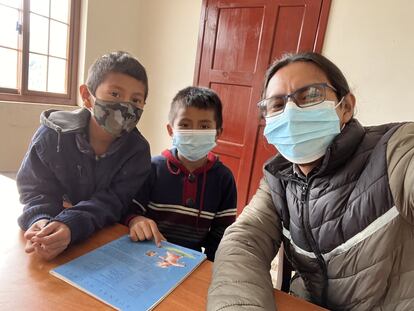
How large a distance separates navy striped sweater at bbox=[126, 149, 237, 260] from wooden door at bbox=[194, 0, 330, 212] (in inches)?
55.8

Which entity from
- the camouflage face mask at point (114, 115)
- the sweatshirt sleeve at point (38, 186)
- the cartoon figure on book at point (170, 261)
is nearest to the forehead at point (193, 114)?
the camouflage face mask at point (114, 115)

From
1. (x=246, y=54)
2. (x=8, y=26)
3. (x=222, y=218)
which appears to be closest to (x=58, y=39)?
(x=8, y=26)

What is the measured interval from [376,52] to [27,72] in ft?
9.68

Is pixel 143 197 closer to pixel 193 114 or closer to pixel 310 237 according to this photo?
pixel 193 114

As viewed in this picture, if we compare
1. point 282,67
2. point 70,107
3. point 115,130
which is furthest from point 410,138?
point 70,107

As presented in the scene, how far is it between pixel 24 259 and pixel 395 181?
0.85m

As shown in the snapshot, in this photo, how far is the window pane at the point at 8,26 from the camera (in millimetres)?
2429

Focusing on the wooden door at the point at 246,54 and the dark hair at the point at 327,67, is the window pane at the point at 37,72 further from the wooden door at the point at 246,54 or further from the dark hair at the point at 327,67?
the dark hair at the point at 327,67

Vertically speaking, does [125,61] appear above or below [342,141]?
above

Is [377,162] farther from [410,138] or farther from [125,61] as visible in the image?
[125,61]

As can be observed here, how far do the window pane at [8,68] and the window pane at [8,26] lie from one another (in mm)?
68

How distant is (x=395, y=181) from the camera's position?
0.63 meters

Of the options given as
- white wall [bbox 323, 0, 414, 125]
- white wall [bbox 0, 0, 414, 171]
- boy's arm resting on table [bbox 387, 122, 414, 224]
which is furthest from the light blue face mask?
white wall [bbox 0, 0, 414, 171]

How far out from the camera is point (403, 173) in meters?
0.62
